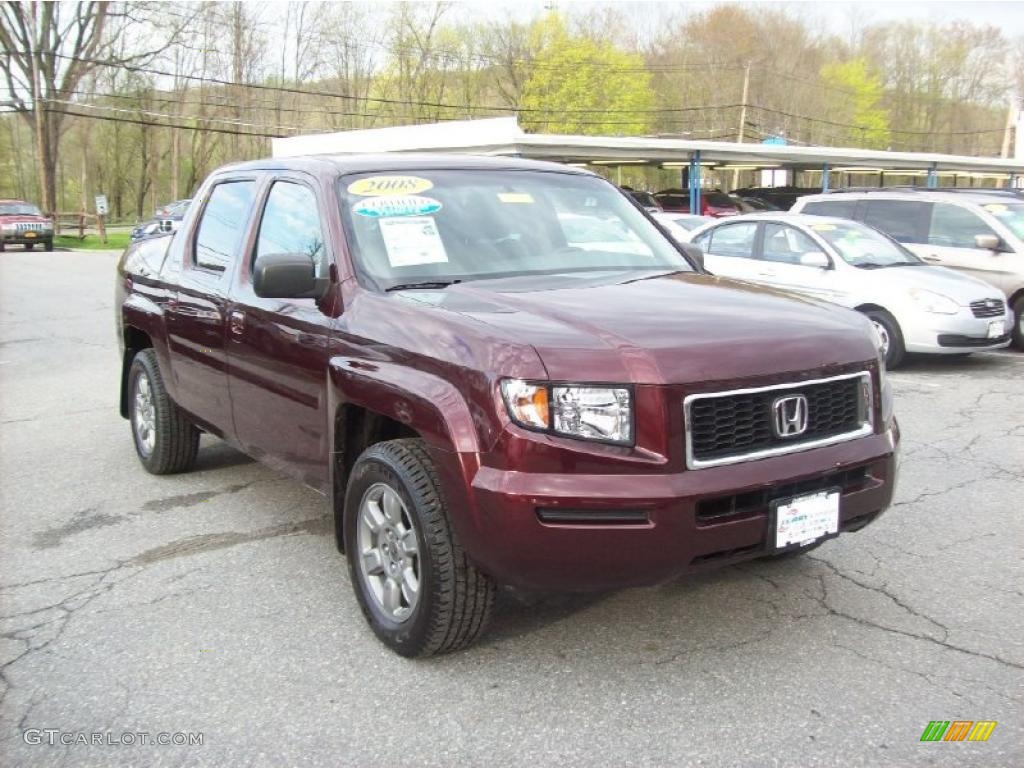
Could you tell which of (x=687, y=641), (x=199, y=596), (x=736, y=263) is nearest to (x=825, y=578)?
(x=687, y=641)

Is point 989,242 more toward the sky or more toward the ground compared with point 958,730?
more toward the sky

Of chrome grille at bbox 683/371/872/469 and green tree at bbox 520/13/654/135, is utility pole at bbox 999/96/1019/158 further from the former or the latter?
chrome grille at bbox 683/371/872/469

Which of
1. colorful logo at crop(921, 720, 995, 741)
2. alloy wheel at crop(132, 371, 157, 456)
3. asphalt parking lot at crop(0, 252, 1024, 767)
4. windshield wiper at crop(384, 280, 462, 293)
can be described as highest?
windshield wiper at crop(384, 280, 462, 293)

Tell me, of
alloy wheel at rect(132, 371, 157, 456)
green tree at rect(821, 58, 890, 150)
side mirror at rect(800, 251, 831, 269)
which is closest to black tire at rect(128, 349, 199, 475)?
alloy wheel at rect(132, 371, 157, 456)

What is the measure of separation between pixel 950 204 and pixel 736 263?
125 inches

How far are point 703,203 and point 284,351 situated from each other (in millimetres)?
28214

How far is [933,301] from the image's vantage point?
9125mm

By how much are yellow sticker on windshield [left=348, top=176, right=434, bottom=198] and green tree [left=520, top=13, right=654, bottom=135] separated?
2379 inches

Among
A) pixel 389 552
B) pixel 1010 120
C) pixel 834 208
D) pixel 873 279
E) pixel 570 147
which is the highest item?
pixel 1010 120

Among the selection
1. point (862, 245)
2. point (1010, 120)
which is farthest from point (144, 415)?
point (1010, 120)

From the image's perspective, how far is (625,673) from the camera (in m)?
3.20

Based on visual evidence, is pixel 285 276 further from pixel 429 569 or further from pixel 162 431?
pixel 162 431

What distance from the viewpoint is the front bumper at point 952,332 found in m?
9.02

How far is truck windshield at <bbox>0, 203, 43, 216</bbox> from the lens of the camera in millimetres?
32438
